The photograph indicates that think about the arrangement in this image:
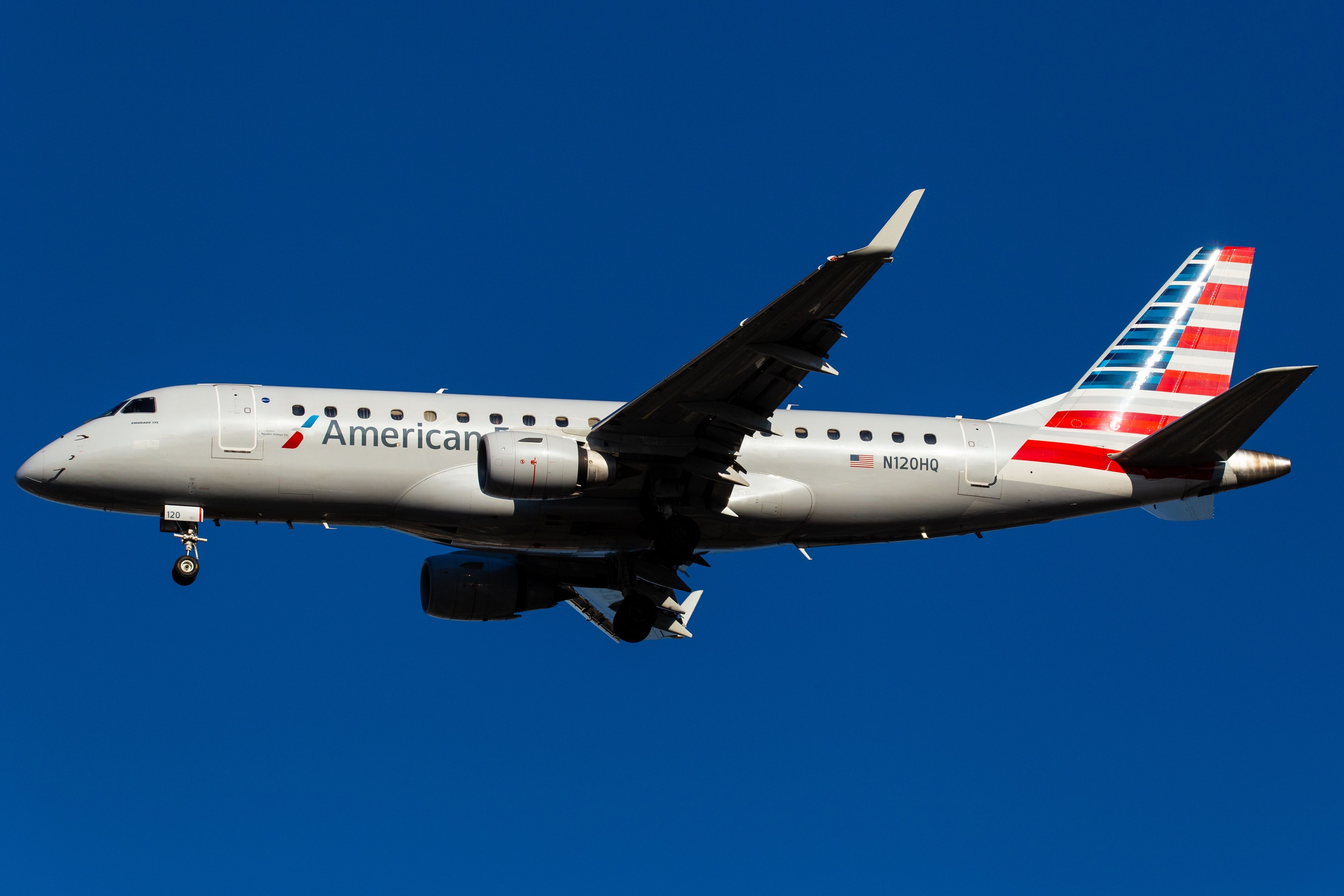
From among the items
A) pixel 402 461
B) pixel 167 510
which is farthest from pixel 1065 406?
pixel 167 510

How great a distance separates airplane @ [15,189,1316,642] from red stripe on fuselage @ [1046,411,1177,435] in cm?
5

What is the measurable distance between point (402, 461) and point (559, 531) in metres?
3.51

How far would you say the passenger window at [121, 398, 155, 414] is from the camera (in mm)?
28391

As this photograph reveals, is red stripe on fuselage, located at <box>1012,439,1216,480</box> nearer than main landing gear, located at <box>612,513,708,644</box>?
No

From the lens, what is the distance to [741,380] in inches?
1051

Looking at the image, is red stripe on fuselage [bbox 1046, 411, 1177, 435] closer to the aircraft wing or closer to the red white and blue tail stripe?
the red white and blue tail stripe

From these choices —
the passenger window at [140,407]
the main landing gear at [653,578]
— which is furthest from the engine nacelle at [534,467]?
the passenger window at [140,407]

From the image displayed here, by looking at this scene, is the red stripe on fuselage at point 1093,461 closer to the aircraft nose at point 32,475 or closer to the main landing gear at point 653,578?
the main landing gear at point 653,578

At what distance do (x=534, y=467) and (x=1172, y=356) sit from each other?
1572 cm

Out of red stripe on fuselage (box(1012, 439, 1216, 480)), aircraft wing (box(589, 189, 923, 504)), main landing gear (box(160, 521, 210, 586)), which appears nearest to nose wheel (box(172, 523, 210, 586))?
main landing gear (box(160, 521, 210, 586))

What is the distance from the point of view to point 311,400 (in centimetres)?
2850

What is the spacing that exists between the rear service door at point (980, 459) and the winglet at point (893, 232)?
912 centimetres

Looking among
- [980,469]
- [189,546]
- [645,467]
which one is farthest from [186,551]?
[980,469]

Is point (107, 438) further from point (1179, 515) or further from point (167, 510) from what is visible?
point (1179, 515)
